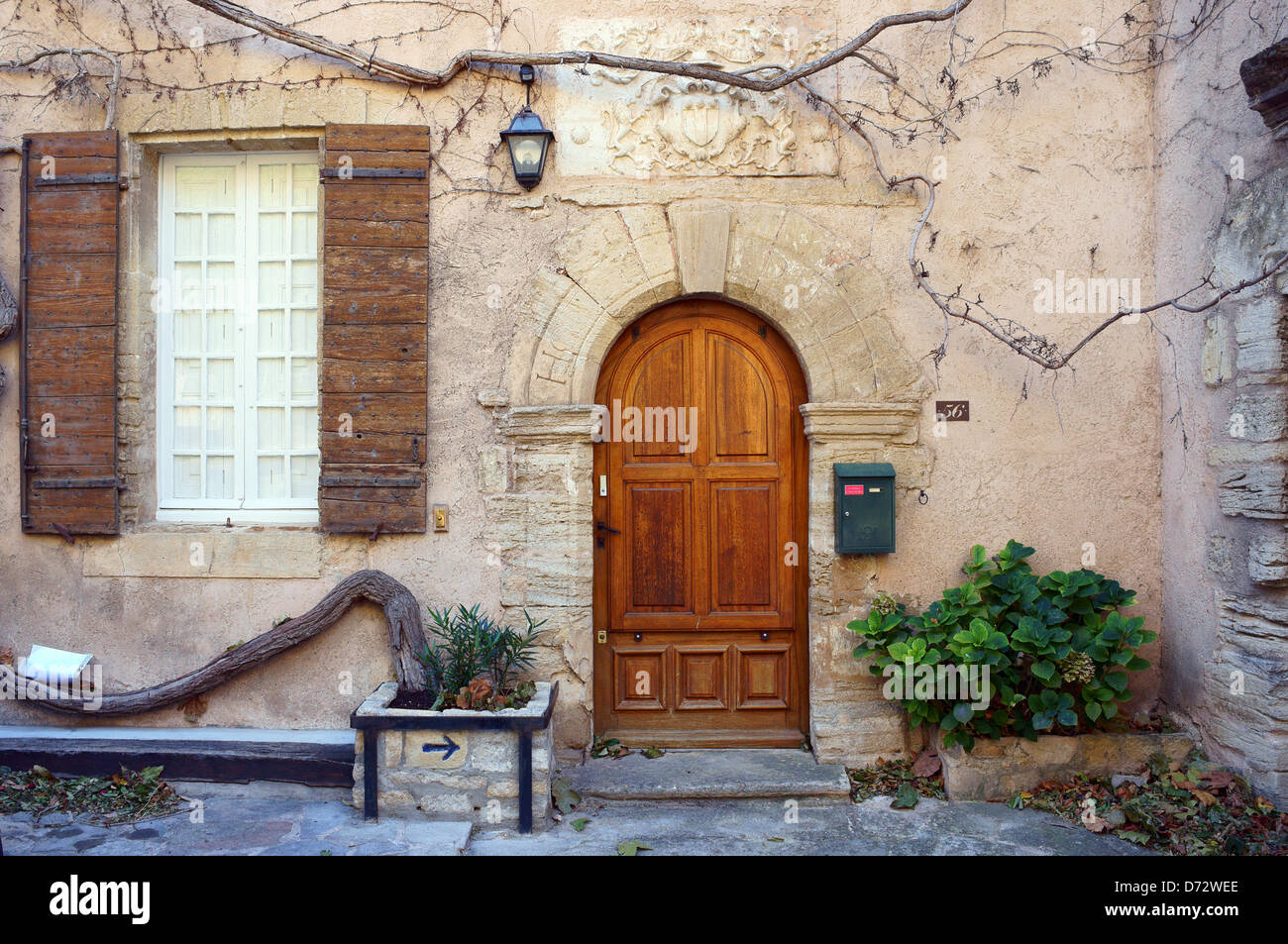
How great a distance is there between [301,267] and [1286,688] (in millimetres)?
4777

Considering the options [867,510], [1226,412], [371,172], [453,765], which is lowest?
[453,765]

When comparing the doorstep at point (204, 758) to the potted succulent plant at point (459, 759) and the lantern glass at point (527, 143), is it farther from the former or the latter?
the lantern glass at point (527, 143)

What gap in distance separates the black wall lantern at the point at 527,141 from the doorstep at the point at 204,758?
2.79m

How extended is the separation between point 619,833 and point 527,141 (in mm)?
3114

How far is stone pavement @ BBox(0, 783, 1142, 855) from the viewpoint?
11.6 feet

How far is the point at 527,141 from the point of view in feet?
13.9

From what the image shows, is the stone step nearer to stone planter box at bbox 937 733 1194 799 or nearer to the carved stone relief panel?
stone planter box at bbox 937 733 1194 799

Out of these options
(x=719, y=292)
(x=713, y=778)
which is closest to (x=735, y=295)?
(x=719, y=292)

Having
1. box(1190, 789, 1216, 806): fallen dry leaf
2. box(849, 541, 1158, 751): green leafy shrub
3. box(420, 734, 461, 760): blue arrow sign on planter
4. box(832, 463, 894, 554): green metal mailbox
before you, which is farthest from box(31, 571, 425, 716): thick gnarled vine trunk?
box(1190, 789, 1216, 806): fallen dry leaf

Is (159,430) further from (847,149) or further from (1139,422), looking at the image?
(1139,422)

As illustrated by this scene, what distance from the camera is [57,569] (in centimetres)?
444

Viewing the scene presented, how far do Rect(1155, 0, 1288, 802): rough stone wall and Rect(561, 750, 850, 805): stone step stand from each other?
1.67 metres

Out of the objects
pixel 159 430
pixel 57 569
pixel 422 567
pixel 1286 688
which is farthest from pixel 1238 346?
pixel 57 569

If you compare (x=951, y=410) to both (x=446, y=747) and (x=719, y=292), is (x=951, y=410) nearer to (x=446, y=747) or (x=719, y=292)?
(x=719, y=292)
